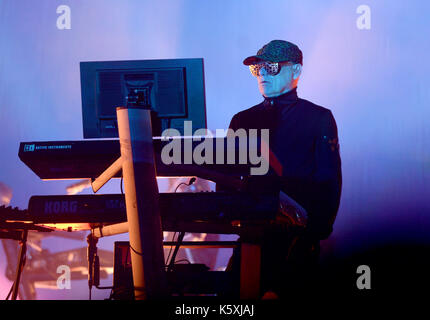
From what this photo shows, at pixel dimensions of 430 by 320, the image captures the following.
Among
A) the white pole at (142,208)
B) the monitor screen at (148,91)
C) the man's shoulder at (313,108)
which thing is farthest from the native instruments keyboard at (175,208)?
the man's shoulder at (313,108)

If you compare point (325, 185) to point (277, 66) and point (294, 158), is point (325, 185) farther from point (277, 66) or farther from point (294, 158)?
point (277, 66)

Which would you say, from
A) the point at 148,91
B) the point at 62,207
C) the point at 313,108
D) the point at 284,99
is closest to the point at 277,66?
the point at 284,99

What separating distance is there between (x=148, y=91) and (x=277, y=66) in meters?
1.17

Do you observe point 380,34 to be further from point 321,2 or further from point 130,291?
point 130,291

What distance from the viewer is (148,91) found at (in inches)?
62.5

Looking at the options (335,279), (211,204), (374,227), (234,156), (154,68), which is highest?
(154,68)

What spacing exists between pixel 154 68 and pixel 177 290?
0.81 meters

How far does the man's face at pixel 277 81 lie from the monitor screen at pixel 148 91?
1.05 metres

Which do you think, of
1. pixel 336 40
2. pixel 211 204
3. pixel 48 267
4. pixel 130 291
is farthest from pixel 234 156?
pixel 48 267

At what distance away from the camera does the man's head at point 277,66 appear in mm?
2561

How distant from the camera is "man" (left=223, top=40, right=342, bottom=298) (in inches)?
70.1

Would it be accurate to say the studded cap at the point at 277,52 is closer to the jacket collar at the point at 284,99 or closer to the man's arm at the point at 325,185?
the jacket collar at the point at 284,99

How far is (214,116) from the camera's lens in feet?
10.4
